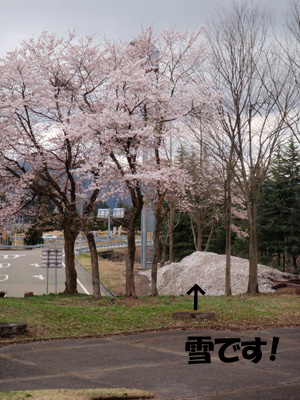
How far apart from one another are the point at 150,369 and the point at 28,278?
35.9m

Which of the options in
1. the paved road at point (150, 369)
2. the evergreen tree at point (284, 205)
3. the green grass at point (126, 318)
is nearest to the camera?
the paved road at point (150, 369)

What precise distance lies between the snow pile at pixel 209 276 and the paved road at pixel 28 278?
6.03m

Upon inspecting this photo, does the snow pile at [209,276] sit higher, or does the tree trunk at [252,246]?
the tree trunk at [252,246]

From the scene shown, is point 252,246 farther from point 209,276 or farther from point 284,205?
point 284,205

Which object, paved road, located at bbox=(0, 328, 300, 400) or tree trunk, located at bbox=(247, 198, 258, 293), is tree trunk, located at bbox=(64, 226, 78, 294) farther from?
paved road, located at bbox=(0, 328, 300, 400)

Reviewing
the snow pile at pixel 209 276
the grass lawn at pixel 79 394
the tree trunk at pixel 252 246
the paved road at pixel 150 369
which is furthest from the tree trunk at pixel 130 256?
the grass lawn at pixel 79 394

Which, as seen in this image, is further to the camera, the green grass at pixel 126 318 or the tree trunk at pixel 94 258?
the tree trunk at pixel 94 258

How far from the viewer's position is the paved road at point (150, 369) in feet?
26.7

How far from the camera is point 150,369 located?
31.0ft

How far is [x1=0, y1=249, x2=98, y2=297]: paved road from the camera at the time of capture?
36.4 m

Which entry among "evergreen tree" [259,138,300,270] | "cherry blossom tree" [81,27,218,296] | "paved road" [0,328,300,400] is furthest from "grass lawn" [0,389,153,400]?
"evergreen tree" [259,138,300,270]

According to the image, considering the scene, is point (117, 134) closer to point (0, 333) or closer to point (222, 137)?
point (222, 137)

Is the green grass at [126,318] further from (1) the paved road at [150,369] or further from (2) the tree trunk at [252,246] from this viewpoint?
(2) the tree trunk at [252,246]

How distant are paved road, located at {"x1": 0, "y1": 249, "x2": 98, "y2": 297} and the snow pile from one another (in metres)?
6.03
